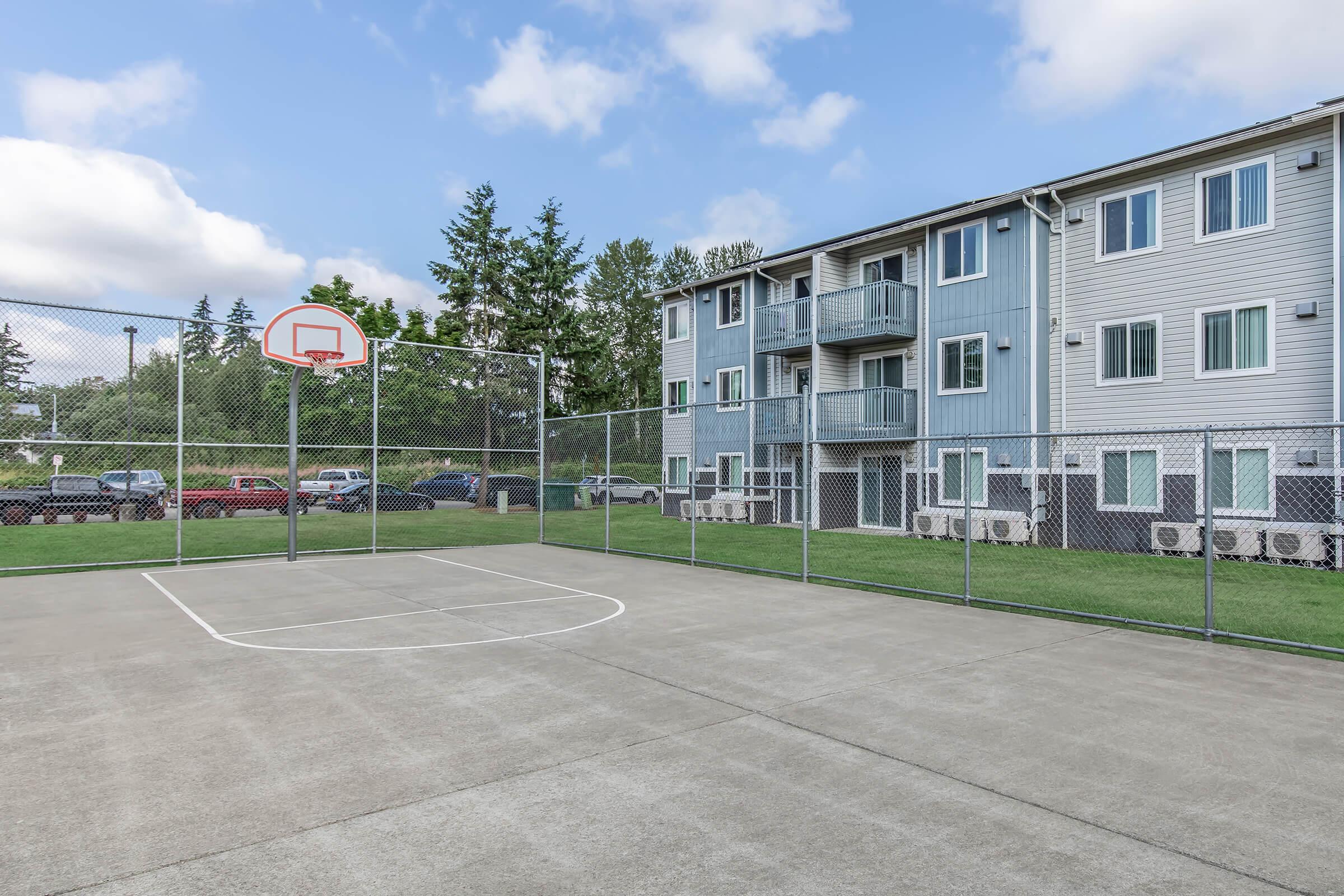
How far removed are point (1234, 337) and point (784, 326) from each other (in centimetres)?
1188

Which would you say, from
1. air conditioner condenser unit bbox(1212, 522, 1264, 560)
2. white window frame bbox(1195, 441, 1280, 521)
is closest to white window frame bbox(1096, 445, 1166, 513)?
white window frame bbox(1195, 441, 1280, 521)

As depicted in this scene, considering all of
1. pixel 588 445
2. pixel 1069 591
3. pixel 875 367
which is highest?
pixel 875 367

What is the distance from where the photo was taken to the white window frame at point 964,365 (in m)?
19.2

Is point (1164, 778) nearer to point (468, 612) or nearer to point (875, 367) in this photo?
point (468, 612)

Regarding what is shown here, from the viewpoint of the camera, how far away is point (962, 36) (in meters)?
18.2

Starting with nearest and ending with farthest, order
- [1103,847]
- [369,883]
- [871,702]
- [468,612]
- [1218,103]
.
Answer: [369,883]
[1103,847]
[871,702]
[468,612]
[1218,103]

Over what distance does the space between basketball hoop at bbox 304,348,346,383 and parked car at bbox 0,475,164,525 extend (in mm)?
3738

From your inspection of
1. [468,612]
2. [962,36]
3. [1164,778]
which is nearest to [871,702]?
[1164,778]

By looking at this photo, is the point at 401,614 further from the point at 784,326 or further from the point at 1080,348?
the point at 784,326

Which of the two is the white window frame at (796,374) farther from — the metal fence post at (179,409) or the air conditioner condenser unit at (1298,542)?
the metal fence post at (179,409)

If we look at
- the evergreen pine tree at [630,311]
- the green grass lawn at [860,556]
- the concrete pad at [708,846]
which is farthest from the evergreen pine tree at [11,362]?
the evergreen pine tree at [630,311]

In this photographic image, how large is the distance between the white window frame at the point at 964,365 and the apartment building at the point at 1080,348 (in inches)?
2.0

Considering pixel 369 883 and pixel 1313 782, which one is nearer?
pixel 369 883

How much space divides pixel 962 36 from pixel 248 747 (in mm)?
20381
